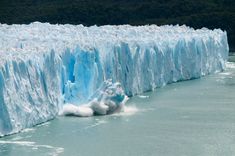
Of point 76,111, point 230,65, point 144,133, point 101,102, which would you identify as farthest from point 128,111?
point 230,65

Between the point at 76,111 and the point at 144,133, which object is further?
the point at 76,111

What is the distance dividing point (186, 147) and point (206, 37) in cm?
976

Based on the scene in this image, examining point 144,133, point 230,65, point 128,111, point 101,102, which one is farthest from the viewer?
point 230,65

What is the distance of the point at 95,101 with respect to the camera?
1326 cm

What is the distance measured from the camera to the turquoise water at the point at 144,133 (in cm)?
1068

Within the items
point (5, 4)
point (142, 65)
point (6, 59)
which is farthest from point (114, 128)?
point (5, 4)

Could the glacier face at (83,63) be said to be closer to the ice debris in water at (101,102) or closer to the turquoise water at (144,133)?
the ice debris in water at (101,102)

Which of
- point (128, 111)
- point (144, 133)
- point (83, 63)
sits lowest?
point (144, 133)

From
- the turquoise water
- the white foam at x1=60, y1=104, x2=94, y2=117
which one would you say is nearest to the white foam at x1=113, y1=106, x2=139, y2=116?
the turquoise water

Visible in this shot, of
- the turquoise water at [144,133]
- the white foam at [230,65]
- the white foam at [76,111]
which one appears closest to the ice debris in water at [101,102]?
the white foam at [76,111]

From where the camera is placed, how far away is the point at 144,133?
471 inches

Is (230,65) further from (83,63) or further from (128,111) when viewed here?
(83,63)

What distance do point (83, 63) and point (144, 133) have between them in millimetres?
2590

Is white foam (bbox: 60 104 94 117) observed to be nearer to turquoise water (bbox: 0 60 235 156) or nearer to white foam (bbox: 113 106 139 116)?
turquoise water (bbox: 0 60 235 156)
